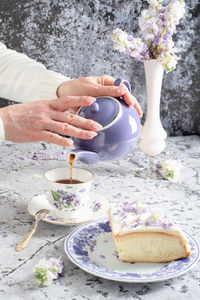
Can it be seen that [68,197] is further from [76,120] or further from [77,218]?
[76,120]

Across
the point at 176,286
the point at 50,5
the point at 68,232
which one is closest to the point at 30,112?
the point at 68,232

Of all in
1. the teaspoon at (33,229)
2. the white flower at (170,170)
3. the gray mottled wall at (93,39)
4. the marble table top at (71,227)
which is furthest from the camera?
the gray mottled wall at (93,39)

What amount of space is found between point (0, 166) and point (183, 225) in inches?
26.0

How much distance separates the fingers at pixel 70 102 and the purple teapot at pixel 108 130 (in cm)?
1

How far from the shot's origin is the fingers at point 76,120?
116 cm

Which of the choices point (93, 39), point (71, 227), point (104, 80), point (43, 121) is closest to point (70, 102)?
point (43, 121)

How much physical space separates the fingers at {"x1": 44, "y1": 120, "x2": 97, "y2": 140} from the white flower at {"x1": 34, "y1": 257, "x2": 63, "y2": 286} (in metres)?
0.31

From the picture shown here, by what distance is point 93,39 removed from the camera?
6.50 feet

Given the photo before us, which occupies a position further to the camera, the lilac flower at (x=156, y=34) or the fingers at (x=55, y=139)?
the lilac flower at (x=156, y=34)

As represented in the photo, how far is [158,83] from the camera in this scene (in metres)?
1.60

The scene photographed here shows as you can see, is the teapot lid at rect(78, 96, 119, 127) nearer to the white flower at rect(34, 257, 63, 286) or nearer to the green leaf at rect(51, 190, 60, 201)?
the green leaf at rect(51, 190, 60, 201)

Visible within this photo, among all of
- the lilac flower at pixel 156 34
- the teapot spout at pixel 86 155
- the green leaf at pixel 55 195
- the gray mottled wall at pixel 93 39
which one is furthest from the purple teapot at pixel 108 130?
the gray mottled wall at pixel 93 39

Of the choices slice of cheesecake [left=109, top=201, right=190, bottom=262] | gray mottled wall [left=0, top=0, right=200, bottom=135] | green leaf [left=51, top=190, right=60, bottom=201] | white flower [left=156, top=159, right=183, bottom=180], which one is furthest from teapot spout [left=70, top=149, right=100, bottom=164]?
gray mottled wall [left=0, top=0, right=200, bottom=135]

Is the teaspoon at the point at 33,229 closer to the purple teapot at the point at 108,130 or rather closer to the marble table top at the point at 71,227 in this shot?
the marble table top at the point at 71,227
